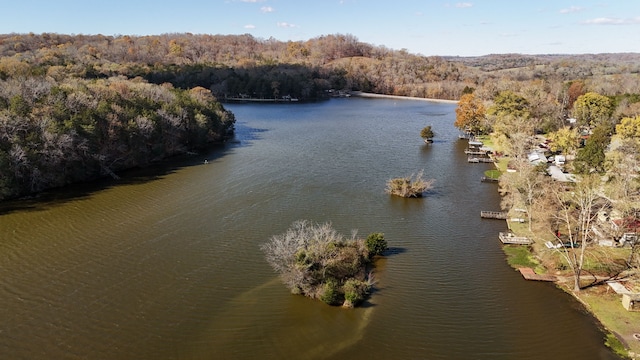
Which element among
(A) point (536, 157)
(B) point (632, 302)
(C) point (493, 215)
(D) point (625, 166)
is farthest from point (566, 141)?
(B) point (632, 302)

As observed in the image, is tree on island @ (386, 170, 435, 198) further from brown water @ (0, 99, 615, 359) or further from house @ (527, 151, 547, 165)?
house @ (527, 151, 547, 165)

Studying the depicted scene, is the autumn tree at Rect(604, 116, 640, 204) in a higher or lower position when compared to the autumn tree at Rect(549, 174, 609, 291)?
higher

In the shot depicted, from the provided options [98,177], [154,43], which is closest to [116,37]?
[154,43]

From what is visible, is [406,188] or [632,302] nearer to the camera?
[632,302]

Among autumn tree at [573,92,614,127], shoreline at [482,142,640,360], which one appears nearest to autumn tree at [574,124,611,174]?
shoreline at [482,142,640,360]

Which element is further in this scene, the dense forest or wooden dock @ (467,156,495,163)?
wooden dock @ (467,156,495,163)

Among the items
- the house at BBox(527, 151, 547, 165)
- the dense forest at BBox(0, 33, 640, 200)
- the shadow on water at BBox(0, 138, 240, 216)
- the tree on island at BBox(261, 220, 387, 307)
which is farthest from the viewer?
the house at BBox(527, 151, 547, 165)

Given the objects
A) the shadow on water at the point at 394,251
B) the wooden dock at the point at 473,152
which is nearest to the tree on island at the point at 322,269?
the shadow on water at the point at 394,251

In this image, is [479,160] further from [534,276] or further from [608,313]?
[608,313]
